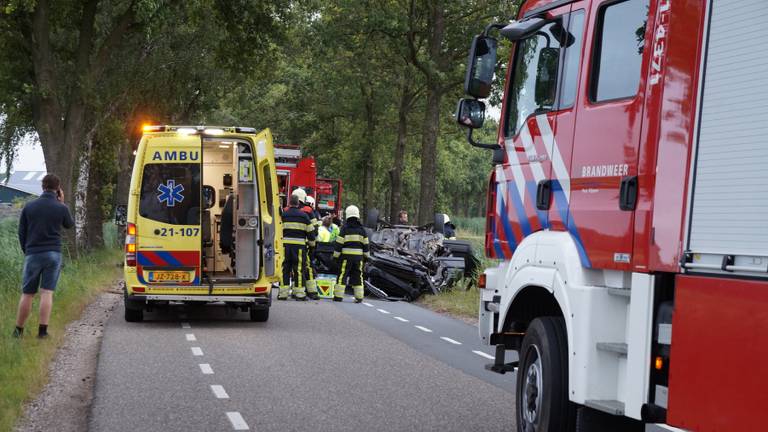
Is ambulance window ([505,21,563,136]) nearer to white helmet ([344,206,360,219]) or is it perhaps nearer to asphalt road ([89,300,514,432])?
asphalt road ([89,300,514,432])

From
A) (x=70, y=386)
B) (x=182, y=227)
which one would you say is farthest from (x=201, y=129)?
(x=70, y=386)

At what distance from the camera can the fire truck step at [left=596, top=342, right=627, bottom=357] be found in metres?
5.78

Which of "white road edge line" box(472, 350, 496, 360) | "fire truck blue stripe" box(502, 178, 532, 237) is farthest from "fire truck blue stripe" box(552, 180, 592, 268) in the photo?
"white road edge line" box(472, 350, 496, 360)

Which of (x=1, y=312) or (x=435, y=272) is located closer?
(x=1, y=312)

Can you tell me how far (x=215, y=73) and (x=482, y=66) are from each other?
24530 mm

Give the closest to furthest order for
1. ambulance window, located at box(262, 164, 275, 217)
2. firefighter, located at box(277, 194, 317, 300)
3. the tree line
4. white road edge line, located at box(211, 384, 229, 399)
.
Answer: white road edge line, located at box(211, 384, 229, 399) < ambulance window, located at box(262, 164, 275, 217) < firefighter, located at box(277, 194, 317, 300) < the tree line

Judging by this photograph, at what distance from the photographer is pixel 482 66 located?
7.38 m

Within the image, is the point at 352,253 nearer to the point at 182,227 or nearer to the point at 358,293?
the point at 358,293

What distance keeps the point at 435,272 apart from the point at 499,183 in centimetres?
1425

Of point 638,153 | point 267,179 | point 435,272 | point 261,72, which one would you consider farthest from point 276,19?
point 638,153

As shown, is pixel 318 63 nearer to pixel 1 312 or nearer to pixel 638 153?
pixel 1 312

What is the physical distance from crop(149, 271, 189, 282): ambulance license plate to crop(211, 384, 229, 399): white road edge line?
512 cm

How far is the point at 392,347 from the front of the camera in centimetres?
Result: 1302

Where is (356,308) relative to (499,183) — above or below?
below
